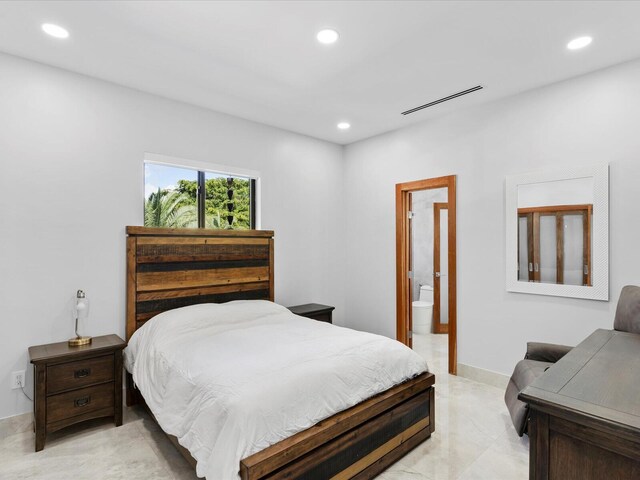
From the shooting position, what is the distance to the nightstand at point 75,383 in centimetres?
236

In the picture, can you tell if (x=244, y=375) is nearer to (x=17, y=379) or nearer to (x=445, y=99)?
(x=17, y=379)

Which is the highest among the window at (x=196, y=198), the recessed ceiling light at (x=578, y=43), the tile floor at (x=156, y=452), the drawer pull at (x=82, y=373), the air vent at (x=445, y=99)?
the recessed ceiling light at (x=578, y=43)

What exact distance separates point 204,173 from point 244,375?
246 centimetres

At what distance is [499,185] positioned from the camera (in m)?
3.39

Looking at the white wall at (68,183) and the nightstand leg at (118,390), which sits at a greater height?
Result: the white wall at (68,183)

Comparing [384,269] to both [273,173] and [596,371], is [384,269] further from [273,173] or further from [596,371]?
[596,371]

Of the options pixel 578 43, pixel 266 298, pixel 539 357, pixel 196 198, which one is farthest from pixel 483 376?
pixel 196 198

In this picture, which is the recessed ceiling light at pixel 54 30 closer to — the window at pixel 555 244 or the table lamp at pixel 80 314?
the table lamp at pixel 80 314

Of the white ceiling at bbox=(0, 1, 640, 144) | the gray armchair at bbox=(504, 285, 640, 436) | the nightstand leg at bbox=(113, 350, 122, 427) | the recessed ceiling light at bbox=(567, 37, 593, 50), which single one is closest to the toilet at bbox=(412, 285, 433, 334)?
the gray armchair at bbox=(504, 285, 640, 436)

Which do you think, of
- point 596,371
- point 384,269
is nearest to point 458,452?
point 596,371

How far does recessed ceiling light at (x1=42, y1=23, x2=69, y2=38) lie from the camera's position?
2.29 m

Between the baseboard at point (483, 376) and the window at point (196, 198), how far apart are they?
2.75 metres

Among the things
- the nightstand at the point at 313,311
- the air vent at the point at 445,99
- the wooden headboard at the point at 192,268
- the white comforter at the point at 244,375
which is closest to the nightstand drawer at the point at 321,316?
the nightstand at the point at 313,311

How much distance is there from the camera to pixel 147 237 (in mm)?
3172
